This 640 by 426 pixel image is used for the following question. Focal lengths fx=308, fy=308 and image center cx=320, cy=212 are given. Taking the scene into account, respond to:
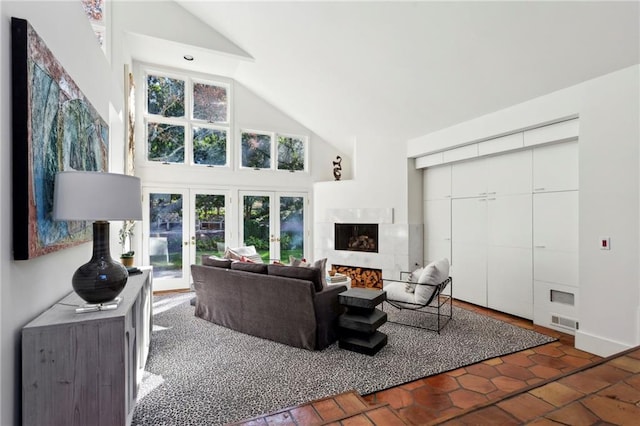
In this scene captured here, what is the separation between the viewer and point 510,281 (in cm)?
397

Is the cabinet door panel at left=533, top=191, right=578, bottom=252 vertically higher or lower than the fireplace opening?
higher

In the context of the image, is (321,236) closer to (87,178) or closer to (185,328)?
(185,328)

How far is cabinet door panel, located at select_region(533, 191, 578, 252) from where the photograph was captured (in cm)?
338

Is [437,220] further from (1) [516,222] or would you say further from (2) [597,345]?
(2) [597,345]

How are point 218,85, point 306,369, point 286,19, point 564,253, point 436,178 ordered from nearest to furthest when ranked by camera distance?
point 306,369 < point 564,253 < point 286,19 < point 436,178 < point 218,85

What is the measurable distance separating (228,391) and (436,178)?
4331mm

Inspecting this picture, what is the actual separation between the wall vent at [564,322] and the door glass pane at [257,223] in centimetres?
449

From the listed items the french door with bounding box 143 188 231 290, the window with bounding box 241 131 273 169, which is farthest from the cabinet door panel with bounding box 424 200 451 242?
the french door with bounding box 143 188 231 290

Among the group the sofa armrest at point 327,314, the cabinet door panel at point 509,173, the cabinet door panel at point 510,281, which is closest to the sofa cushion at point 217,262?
the sofa armrest at point 327,314

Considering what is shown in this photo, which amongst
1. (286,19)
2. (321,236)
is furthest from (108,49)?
(321,236)

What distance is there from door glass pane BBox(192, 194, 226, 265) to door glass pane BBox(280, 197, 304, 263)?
3.93 feet

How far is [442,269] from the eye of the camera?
3.50 metres

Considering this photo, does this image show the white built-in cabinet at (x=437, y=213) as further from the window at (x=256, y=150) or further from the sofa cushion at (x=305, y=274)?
the window at (x=256, y=150)

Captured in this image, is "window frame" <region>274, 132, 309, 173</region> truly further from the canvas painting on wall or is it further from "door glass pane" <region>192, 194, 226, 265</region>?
the canvas painting on wall
